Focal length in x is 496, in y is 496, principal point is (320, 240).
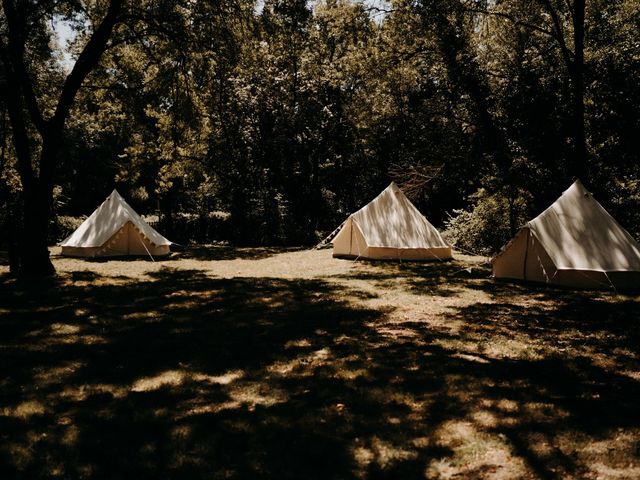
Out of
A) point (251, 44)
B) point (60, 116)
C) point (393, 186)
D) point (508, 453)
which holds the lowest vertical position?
point (508, 453)

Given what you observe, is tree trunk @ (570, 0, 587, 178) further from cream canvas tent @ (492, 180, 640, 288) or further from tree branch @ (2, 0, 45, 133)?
tree branch @ (2, 0, 45, 133)

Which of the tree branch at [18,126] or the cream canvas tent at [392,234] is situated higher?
the tree branch at [18,126]

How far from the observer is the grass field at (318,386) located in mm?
3846

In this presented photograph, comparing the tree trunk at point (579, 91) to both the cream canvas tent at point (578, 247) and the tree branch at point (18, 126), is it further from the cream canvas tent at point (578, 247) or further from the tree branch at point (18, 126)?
the tree branch at point (18, 126)

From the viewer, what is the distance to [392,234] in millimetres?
18609

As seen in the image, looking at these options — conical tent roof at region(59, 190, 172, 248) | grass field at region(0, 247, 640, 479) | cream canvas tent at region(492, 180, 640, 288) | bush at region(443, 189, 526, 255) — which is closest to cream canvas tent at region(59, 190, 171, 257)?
conical tent roof at region(59, 190, 172, 248)

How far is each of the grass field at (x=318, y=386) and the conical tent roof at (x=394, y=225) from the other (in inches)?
293

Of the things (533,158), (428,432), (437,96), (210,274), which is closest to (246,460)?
(428,432)

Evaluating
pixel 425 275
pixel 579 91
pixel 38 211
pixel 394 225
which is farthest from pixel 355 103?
pixel 38 211

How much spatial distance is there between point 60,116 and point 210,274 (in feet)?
19.5

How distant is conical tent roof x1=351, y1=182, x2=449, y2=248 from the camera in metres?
18.5

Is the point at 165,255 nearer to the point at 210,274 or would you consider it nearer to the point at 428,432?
the point at 210,274

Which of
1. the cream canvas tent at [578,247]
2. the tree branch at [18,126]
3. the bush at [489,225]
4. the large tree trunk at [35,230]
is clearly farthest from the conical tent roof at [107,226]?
the cream canvas tent at [578,247]

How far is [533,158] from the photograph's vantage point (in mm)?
19422
